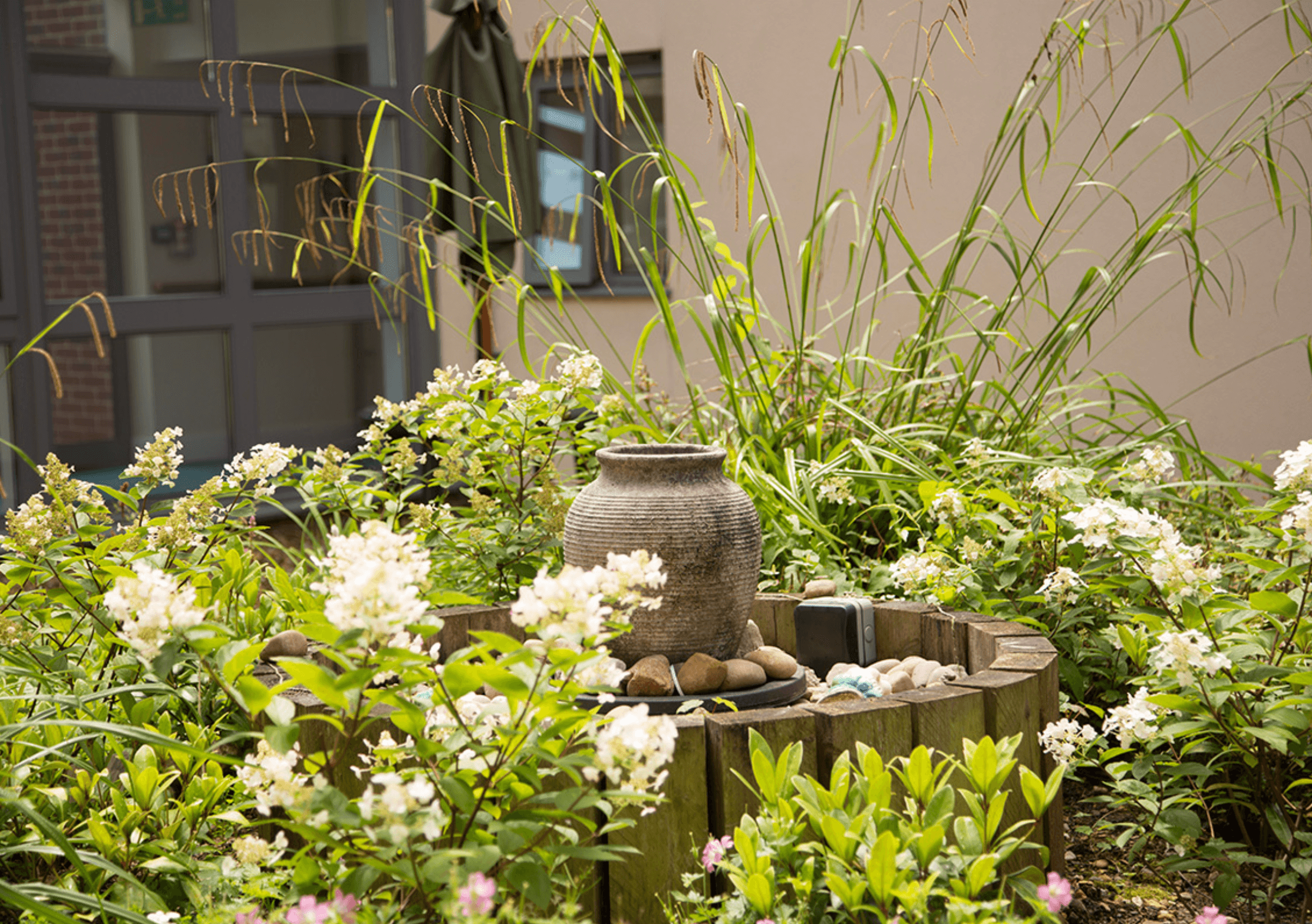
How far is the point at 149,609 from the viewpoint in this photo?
39.6 inches

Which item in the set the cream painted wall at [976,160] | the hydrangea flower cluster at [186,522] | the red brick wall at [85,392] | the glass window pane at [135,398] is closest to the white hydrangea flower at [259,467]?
the hydrangea flower cluster at [186,522]

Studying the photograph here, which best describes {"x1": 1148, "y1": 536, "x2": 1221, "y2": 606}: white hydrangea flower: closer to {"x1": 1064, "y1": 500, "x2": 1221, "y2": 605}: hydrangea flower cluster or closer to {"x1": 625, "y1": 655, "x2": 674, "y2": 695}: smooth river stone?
{"x1": 1064, "y1": 500, "x2": 1221, "y2": 605}: hydrangea flower cluster

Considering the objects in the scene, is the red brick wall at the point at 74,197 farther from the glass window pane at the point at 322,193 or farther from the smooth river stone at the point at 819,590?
the smooth river stone at the point at 819,590

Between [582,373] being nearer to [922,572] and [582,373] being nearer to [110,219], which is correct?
[922,572]

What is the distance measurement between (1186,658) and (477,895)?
94cm

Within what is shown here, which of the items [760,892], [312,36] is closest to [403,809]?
[760,892]

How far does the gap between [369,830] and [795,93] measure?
16.2ft

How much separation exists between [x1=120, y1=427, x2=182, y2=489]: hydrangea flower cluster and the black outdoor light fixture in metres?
1.14

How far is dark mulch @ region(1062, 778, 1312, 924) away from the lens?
1.67 m

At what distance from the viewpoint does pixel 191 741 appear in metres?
1.74

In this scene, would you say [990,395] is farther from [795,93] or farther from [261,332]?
[261,332]

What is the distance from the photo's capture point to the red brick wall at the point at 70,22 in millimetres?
5984

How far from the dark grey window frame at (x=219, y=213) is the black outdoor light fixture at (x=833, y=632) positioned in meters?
3.45

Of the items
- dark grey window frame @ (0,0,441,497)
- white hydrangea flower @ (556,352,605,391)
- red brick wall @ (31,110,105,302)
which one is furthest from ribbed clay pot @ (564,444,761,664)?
red brick wall @ (31,110,105,302)
